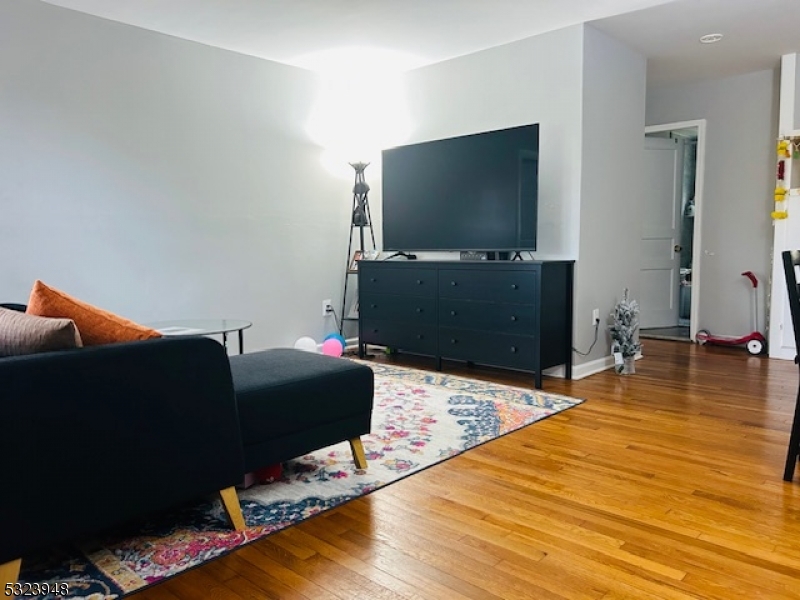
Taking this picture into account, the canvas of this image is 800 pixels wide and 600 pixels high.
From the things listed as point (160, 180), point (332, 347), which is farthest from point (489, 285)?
point (160, 180)

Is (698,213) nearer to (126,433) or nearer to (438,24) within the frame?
(438,24)

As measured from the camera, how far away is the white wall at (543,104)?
4.02m

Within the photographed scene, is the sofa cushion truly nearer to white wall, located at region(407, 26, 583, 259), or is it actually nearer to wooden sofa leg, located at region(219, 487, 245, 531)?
wooden sofa leg, located at region(219, 487, 245, 531)

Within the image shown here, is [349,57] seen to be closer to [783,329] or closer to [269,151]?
[269,151]

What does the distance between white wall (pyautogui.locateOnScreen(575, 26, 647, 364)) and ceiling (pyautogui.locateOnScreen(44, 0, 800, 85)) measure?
218 millimetres

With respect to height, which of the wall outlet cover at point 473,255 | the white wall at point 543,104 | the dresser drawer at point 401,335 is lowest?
the dresser drawer at point 401,335

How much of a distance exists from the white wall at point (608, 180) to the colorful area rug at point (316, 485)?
3.38 ft

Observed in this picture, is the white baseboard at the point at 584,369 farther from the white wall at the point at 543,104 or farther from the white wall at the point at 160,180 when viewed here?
the white wall at the point at 160,180

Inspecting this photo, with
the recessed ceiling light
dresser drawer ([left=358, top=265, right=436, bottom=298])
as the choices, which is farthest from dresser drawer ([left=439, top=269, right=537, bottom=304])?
the recessed ceiling light

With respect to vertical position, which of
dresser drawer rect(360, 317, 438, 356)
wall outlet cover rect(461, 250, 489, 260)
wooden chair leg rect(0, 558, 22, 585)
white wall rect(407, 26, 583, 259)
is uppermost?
white wall rect(407, 26, 583, 259)

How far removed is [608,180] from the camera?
4289mm

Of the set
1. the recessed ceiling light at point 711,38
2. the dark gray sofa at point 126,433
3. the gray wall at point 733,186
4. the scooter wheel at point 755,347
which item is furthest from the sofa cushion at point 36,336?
the gray wall at point 733,186

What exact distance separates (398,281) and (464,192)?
862mm

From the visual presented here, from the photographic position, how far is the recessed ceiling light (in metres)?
4.13
